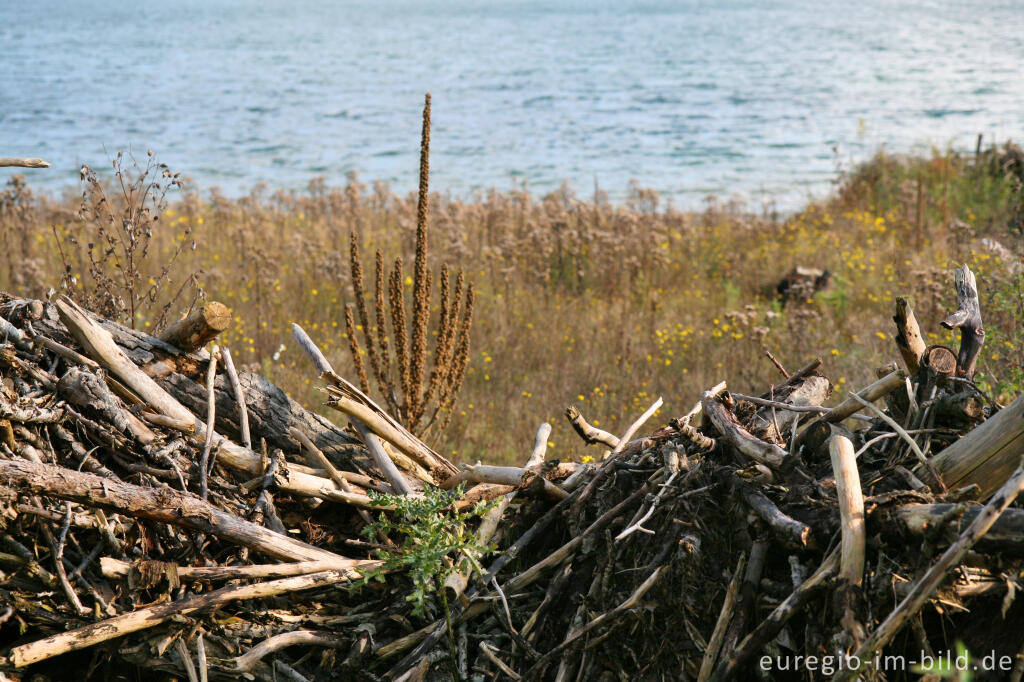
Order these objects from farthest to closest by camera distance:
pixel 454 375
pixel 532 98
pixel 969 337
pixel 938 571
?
pixel 532 98 < pixel 454 375 < pixel 969 337 < pixel 938 571

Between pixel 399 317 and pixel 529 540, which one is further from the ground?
pixel 399 317

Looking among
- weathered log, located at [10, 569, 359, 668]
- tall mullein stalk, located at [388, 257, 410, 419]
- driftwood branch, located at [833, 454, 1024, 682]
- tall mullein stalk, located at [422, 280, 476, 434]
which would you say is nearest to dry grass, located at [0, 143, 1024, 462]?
tall mullein stalk, located at [388, 257, 410, 419]

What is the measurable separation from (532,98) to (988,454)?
28.1 metres

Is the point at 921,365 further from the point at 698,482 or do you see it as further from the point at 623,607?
the point at 623,607

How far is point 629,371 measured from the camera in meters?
6.57

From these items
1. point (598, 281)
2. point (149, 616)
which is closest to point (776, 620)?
point (149, 616)

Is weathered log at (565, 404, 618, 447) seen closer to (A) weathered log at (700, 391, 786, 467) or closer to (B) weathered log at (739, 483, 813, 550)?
(A) weathered log at (700, 391, 786, 467)

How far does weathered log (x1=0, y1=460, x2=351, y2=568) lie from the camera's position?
2.16 meters

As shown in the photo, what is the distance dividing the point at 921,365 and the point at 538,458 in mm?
1401

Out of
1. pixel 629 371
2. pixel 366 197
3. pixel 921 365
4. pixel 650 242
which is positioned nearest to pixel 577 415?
pixel 921 365

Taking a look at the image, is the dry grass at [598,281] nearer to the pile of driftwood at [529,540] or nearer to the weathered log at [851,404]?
the weathered log at [851,404]

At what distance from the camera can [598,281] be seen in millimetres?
8484

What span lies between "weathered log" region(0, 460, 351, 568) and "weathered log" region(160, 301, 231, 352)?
2.26ft

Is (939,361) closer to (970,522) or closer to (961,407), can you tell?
(961,407)
